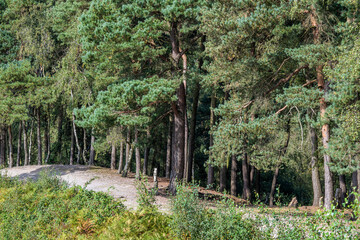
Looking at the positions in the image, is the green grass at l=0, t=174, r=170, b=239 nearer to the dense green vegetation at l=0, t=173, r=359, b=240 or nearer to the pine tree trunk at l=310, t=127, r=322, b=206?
the dense green vegetation at l=0, t=173, r=359, b=240

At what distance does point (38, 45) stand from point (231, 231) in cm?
1976

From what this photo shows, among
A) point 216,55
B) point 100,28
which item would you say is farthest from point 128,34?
point 216,55

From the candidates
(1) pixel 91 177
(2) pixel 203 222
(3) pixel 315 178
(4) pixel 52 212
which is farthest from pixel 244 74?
(1) pixel 91 177

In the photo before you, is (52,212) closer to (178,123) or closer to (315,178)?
(178,123)

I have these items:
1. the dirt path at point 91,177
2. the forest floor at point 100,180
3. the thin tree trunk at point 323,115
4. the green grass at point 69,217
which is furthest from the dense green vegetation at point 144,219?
the thin tree trunk at point 323,115

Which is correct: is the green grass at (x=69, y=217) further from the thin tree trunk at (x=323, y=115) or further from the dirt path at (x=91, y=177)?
the thin tree trunk at (x=323, y=115)

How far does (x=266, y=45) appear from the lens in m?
12.3

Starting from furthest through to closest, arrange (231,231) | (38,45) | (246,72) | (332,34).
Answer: (38,45) < (246,72) < (332,34) < (231,231)

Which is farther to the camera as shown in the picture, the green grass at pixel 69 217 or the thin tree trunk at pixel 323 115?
the thin tree trunk at pixel 323 115

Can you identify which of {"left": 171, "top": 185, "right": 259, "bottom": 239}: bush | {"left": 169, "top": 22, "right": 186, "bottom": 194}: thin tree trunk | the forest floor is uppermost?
{"left": 169, "top": 22, "right": 186, "bottom": 194}: thin tree trunk

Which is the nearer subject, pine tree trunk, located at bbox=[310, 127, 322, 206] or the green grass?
the green grass

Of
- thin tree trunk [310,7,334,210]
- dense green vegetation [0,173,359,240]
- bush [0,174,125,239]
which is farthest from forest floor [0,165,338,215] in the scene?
A: dense green vegetation [0,173,359,240]

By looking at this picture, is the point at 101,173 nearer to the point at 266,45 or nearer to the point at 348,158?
the point at 266,45

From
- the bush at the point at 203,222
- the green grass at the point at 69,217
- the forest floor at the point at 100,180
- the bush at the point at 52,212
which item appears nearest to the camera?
the bush at the point at 203,222
